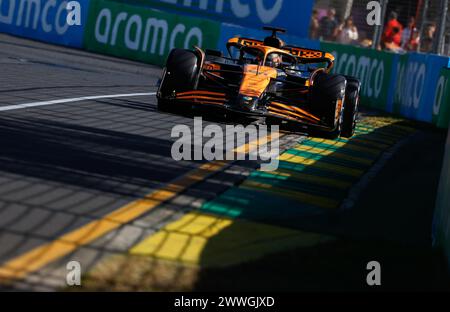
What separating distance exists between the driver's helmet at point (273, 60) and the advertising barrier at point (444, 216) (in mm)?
5488

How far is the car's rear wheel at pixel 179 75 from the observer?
465 inches

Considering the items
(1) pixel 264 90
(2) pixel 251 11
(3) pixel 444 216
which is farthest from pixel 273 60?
(2) pixel 251 11

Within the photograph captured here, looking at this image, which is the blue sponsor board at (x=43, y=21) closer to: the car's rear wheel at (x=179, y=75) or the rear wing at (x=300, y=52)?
the rear wing at (x=300, y=52)

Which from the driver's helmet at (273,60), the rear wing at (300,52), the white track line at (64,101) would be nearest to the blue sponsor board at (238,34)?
the white track line at (64,101)

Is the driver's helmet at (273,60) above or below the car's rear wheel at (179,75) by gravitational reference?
above

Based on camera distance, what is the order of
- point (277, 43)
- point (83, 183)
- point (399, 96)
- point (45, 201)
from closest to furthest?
point (45, 201)
point (83, 183)
point (277, 43)
point (399, 96)

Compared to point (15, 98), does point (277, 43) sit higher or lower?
higher

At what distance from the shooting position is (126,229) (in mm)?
5656

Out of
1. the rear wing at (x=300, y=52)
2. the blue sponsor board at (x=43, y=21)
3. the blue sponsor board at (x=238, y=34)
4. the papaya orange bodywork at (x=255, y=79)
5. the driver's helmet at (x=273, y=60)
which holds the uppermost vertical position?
the rear wing at (x=300, y=52)

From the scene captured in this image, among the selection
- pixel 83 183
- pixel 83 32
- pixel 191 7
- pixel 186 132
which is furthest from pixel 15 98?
pixel 191 7

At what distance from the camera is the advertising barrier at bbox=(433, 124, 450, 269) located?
19.9ft

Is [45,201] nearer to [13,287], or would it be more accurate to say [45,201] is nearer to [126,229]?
[126,229]

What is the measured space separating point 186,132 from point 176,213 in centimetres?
442

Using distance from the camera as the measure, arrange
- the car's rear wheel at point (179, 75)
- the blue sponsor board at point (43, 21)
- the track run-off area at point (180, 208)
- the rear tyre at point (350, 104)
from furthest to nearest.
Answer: the blue sponsor board at point (43, 21), the rear tyre at point (350, 104), the car's rear wheel at point (179, 75), the track run-off area at point (180, 208)
